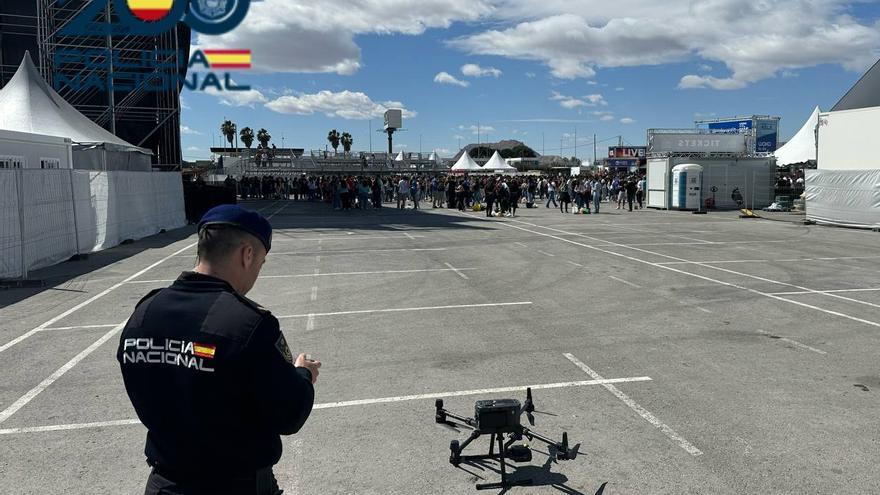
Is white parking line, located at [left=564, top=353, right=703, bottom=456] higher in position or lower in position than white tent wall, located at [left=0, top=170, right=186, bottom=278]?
lower

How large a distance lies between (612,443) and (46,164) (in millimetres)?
19445

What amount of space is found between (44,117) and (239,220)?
70.3 ft

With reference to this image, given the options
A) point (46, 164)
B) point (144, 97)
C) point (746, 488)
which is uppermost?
point (144, 97)

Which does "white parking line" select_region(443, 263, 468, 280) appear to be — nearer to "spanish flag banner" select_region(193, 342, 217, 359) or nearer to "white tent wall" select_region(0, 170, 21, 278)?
"white tent wall" select_region(0, 170, 21, 278)

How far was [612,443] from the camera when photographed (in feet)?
15.3

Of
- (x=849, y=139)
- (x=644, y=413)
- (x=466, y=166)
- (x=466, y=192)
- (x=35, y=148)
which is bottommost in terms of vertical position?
(x=644, y=413)

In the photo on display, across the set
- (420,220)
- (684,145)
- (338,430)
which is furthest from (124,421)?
(684,145)

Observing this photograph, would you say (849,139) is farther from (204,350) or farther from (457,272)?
(204,350)

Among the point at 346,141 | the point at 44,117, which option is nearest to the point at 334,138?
the point at 346,141

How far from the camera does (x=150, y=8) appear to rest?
32219 millimetres

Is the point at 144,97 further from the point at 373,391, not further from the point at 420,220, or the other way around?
the point at 373,391

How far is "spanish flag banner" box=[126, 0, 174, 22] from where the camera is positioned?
104 ft

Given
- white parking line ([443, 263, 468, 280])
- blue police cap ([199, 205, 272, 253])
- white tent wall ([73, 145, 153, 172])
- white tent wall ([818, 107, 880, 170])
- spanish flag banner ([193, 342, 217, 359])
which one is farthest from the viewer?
white tent wall ([818, 107, 880, 170])

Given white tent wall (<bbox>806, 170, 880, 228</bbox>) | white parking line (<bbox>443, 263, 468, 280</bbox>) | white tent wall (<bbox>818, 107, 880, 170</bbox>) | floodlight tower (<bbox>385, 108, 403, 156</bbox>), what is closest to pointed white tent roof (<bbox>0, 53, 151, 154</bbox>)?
white parking line (<bbox>443, 263, 468, 280</bbox>)
